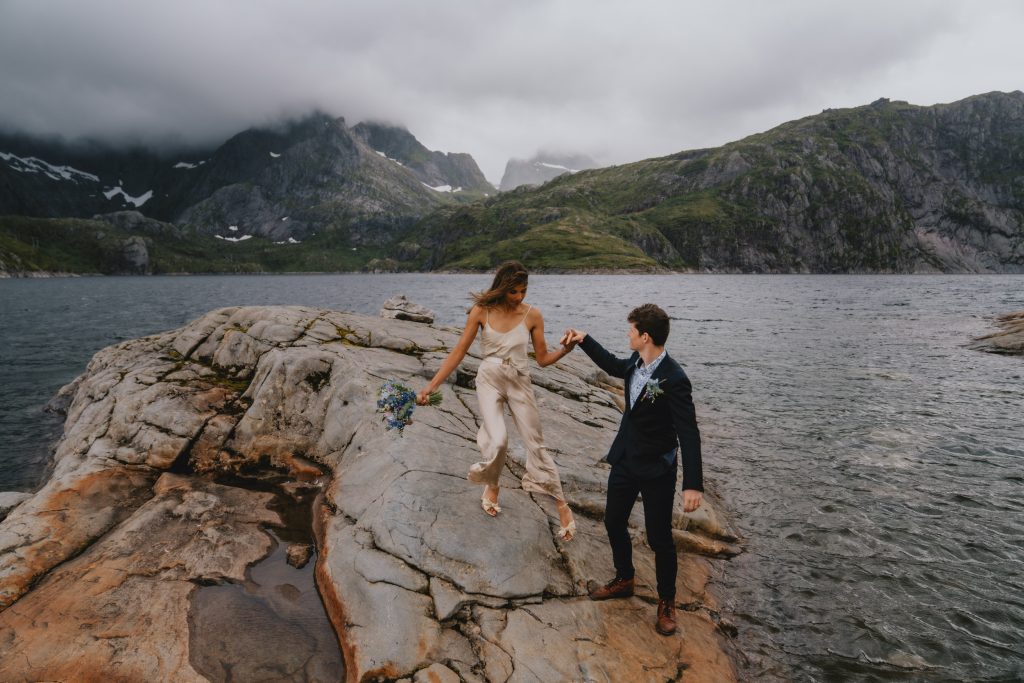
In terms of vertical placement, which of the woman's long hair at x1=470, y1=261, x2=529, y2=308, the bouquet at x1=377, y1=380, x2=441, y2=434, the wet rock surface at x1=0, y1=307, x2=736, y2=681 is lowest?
the wet rock surface at x1=0, y1=307, x2=736, y2=681

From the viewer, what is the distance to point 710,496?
13.2 meters

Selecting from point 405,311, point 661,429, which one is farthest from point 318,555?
point 405,311

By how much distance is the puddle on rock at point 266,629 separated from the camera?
20.6 ft

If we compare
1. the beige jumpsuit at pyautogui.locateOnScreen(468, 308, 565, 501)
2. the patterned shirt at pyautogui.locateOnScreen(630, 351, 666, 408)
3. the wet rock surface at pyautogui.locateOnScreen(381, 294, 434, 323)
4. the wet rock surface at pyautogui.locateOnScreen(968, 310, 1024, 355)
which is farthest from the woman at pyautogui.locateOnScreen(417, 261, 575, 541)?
the wet rock surface at pyautogui.locateOnScreen(968, 310, 1024, 355)

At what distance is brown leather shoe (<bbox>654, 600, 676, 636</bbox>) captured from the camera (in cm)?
721

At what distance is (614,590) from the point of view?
24.9 ft

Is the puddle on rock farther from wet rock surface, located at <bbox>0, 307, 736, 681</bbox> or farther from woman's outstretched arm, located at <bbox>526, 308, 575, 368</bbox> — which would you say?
woman's outstretched arm, located at <bbox>526, 308, 575, 368</bbox>

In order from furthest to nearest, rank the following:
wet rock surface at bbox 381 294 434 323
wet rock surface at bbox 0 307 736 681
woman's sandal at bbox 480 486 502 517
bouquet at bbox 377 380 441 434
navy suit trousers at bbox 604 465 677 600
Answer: wet rock surface at bbox 381 294 434 323 < bouquet at bbox 377 380 441 434 < woman's sandal at bbox 480 486 502 517 < navy suit trousers at bbox 604 465 677 600 < wet rock surface at bbox 0 307 736 681

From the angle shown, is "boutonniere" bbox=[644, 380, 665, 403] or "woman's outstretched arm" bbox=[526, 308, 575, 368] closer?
"boutonniere" bbox=[644, 380, 665, 403]

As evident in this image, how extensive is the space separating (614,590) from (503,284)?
5070 mm

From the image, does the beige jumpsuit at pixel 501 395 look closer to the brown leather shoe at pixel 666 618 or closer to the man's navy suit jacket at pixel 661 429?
the man's navy suit jacket at pixel 661 429

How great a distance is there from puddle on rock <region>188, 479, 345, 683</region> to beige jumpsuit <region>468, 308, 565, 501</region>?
3.11 m

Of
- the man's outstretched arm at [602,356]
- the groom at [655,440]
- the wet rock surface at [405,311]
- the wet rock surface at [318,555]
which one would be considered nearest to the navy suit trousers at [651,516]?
the groom at [655,440]

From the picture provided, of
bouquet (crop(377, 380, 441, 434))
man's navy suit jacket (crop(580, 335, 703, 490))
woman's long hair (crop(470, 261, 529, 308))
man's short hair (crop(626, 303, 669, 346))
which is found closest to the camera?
man's navy suit jacket (crop(580, 335, 703, 490))
